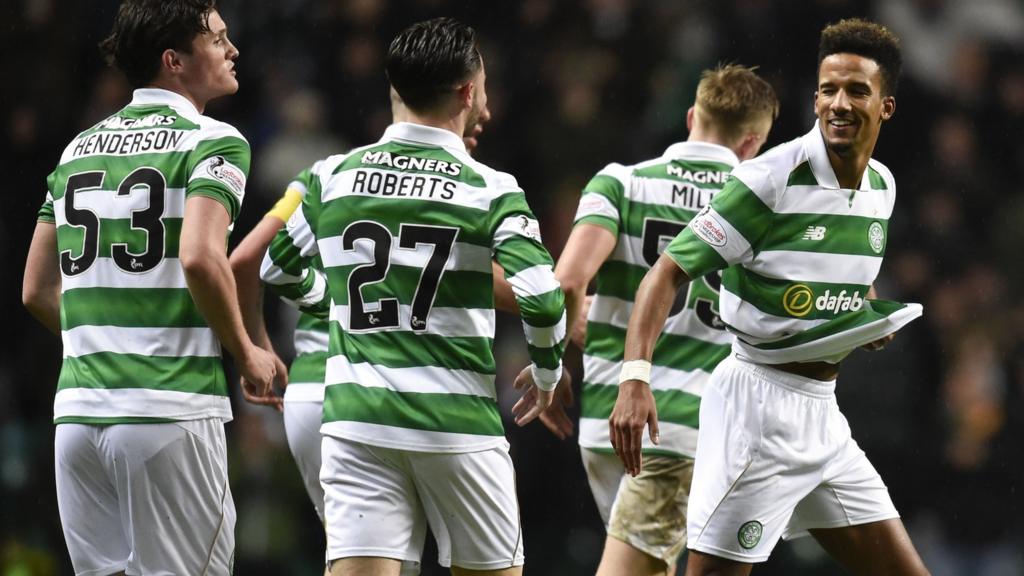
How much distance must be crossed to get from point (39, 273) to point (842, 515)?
7.84ft

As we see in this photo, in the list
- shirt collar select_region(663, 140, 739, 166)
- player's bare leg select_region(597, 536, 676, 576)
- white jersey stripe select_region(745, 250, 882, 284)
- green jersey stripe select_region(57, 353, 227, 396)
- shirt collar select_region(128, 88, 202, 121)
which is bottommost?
player's bare leg select_region(597, 536, 676, 576)

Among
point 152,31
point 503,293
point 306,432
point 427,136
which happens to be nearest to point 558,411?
point 503,293

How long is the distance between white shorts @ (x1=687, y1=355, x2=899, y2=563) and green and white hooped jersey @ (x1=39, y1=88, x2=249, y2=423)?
1375 millimetres

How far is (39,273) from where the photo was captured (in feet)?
13.2

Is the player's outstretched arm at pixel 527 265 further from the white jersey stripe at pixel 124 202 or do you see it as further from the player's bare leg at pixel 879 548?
the player's bare leg at pixel 879 548

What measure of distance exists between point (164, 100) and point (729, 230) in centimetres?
158

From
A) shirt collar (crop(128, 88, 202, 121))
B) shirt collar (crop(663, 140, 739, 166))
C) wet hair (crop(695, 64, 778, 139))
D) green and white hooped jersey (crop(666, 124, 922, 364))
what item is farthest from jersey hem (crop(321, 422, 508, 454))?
wet hair (crop(695, 64, 778, 139))

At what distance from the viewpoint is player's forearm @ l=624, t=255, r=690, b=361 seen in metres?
3.70

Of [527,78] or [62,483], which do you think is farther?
[527,78]

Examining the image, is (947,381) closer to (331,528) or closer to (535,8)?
(535,8)

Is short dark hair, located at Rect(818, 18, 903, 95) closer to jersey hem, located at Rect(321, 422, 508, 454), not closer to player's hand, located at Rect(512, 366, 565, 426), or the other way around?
player's hand, located at Rect(512, 366, 565, 426)

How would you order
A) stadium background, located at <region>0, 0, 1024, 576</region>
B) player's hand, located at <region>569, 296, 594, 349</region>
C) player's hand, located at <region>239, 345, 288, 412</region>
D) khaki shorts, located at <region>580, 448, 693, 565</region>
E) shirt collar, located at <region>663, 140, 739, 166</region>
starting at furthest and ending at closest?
stadium background, located at <region>0, 0, 1024, 576</region> < player's hand, located at <region>569, 296, 594, 349</region> < shirt collar, located at <region>663, 140, 739, 166</region> < khaki shorts, located at <region>580, 448, 693, 565</region> < player's hand, located at <region>239, 345, 288, 412</region>

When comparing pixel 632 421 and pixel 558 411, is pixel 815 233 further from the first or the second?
pixel 558 411

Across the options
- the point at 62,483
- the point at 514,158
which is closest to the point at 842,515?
the point at 62,483
